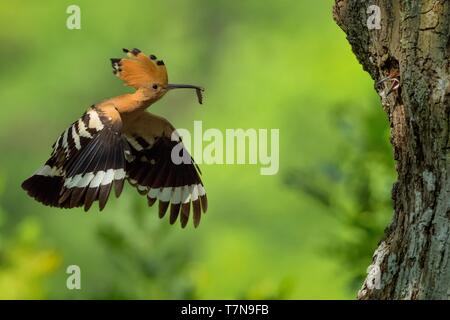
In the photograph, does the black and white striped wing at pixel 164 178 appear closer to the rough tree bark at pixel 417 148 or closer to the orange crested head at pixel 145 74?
the orange crested head at pixel 145 74

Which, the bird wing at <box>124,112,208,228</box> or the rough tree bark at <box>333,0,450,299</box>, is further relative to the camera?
the bird wing at <box>124,112,208,228</box>

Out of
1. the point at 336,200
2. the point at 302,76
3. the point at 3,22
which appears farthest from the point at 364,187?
the point at 3,22

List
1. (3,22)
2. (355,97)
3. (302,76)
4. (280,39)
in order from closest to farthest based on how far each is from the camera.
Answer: (355,97) → (302,76) → (280,39) → (3,22)

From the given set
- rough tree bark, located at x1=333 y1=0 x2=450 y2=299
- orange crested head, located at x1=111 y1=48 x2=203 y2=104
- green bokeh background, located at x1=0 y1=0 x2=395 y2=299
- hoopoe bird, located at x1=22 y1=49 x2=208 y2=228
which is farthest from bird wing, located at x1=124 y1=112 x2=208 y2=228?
rough tree bark, located at x1=333 y1=0 x2=450 y2=299

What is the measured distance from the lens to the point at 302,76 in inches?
276

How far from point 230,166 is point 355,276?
9.15ft

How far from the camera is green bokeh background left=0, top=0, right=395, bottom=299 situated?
4250 mm

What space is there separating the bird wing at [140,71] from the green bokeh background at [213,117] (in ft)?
2.23

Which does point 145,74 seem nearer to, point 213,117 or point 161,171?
point 161,171

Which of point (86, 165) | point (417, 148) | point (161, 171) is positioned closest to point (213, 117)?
point (161, 171)

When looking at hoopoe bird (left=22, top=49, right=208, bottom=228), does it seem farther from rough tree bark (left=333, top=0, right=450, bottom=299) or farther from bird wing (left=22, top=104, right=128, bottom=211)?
rough tree bark (left=333, top=0, right=450, bottom=299)

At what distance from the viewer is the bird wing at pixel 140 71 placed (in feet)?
11.4
